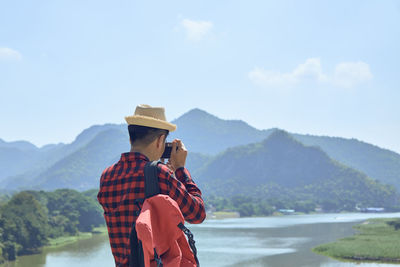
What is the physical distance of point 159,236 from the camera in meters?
2.12

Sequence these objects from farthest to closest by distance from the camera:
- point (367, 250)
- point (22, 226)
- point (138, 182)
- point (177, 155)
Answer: point (22, 226) < point (367, 250) < point (177, 155) < point (138, 182)

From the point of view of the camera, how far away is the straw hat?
8.29 ft

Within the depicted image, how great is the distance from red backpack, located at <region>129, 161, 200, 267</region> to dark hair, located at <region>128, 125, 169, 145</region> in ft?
1.46

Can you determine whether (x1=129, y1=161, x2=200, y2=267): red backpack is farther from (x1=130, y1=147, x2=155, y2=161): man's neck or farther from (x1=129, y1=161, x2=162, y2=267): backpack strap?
(x1=130, y1=147, x2=155, y2=161): man's neck

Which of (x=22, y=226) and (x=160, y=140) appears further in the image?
(x=22, y=226)

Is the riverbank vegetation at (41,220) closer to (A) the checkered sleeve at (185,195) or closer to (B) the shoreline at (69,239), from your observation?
(B) the shoreline at (69,239)

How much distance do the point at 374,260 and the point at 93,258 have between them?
812 inches

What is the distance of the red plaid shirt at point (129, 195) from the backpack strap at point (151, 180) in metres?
0.02

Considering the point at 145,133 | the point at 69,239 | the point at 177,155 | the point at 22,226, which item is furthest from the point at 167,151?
the point at 69,239

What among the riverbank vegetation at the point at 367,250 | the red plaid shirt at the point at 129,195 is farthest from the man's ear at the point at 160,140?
the riverbank vegetation at the point at 367,250

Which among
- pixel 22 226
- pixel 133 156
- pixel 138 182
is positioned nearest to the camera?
pixel 138 182

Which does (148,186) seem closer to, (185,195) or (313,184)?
(185,195)

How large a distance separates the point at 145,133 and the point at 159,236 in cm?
67

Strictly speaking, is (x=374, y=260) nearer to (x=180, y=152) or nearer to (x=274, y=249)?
(x=274, y=249)
